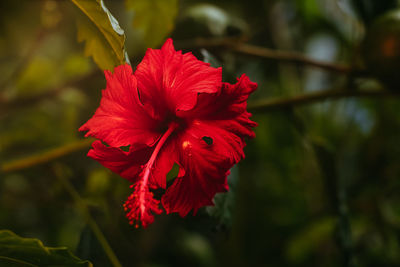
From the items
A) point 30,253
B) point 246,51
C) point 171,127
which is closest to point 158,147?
point 171,127

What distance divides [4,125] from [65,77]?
0.25 m

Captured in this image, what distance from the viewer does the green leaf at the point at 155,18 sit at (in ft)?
1.49

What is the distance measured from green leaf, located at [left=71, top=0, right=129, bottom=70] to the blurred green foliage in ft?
0.47

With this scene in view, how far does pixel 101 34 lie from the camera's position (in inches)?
12.0

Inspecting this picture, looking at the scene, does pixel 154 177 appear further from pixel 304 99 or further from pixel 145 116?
pixel 304 99

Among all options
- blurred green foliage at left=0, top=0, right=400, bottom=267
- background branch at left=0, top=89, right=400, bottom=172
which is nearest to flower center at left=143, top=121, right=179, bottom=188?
blurred green foliage at left=0, top=0, right=400, bottom=267

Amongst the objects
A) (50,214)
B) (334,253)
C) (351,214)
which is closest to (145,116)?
(50,214)

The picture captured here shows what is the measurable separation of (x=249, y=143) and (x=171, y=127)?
0.46 metres

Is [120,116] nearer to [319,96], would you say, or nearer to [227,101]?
[227,101]

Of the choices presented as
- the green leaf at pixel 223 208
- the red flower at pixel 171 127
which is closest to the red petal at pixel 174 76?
the red flower at pixel 171 127

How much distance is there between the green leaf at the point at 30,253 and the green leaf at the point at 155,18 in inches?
11.1

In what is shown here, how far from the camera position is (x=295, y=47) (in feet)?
3.88

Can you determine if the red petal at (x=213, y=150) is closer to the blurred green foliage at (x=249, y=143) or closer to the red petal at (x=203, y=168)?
the red petal at (x=203, y=168)

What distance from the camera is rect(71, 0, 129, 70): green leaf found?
0.92 ft
